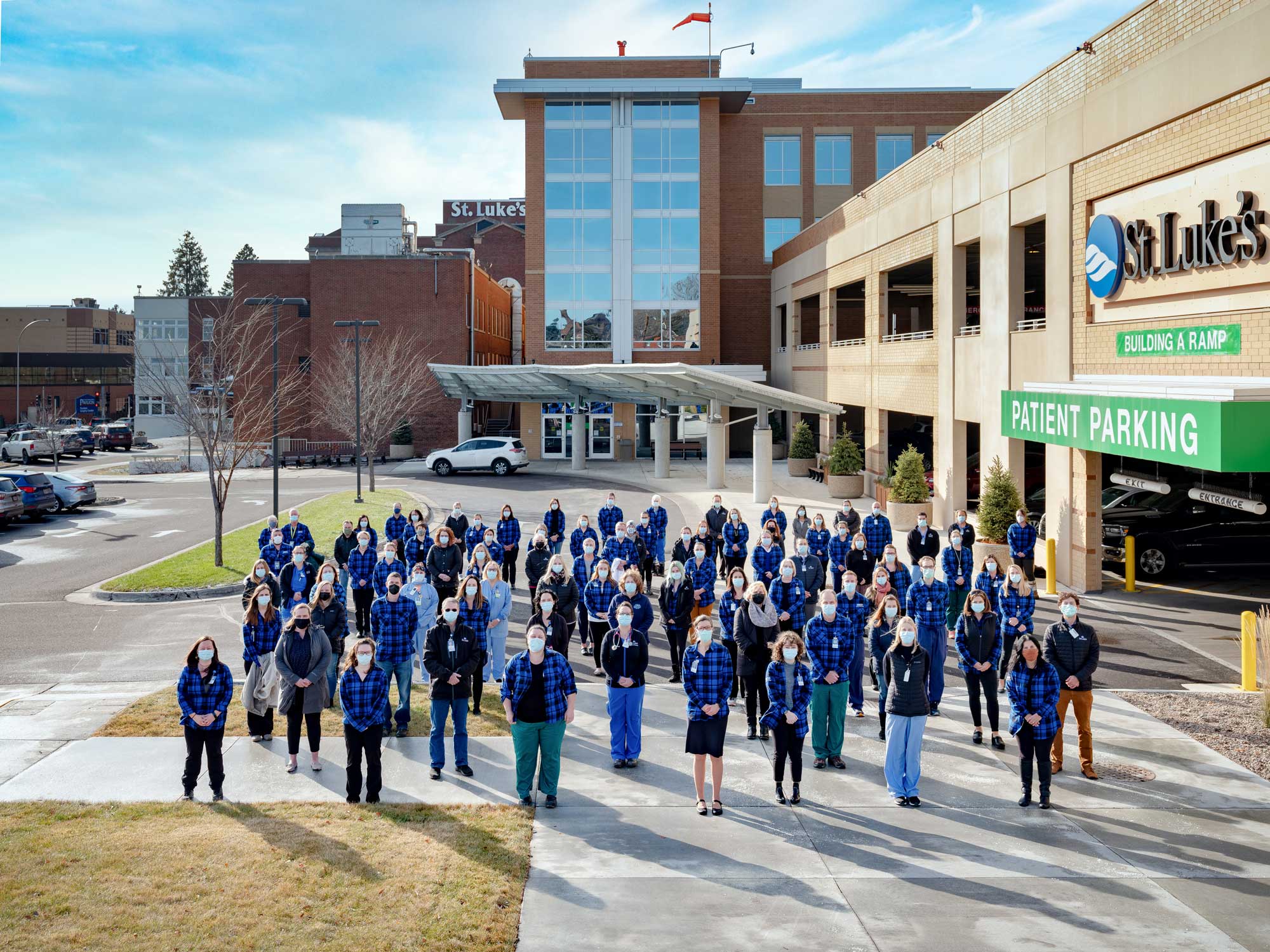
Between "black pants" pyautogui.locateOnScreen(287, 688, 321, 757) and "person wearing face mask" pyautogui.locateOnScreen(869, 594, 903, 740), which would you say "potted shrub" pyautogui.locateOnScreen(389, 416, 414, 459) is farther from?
"person wearing face mask" pyautogui.locateOnScreen(869, 594, 903, 740)

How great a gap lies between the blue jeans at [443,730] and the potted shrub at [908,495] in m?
17.8

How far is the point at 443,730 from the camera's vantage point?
10102mm

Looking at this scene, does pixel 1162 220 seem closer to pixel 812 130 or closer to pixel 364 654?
pixel 364 654

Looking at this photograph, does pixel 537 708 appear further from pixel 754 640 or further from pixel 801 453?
pixel 801 453

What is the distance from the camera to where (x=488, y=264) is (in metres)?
85.5

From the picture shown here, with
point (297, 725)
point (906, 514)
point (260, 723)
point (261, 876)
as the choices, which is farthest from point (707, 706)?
point (906, 514)

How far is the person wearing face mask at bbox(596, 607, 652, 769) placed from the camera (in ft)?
33.1

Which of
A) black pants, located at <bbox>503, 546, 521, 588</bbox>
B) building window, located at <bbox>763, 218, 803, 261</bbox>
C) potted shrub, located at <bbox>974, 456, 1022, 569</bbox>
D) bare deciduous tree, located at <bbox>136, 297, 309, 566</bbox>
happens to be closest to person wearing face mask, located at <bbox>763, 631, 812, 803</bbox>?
black pants, located at <bbox>503, 546, 521, 588</bbox>

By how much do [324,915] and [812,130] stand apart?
169 feet

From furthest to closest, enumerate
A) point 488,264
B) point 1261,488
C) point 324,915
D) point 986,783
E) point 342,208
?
point 488,264, point 342,208, point 1261,488, point 986,783, point 324,915

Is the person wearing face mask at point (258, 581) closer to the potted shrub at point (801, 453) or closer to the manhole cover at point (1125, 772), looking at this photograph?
the manhole cover at point (1125, 772)

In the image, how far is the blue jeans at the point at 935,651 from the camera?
1180cm

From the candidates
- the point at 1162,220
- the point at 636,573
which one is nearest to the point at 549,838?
the point at 636,573

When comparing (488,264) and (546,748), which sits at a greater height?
(488,264)
